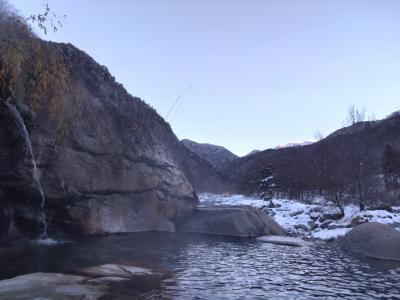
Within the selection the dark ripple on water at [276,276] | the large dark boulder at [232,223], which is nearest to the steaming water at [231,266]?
the dark ripple on water at [276,276]

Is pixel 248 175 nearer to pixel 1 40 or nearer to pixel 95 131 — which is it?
pixel 95 131

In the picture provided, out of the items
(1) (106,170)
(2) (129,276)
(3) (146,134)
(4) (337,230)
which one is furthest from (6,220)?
(4) (337,230)

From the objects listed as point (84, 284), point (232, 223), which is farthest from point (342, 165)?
point (84, 284)

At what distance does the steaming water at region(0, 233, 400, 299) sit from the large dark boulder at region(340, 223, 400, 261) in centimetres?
116

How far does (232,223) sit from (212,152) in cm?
11345

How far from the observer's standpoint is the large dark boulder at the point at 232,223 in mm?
25703

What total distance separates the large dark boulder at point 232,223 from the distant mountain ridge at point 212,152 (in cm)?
9875

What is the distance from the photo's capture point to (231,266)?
46.2 ft

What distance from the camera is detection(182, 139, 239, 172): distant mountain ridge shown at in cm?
13188

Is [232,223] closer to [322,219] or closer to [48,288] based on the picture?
[322,219]

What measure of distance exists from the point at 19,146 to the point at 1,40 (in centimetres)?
491

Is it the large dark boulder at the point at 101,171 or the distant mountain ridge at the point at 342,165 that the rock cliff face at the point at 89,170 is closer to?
the large dark boulder at the point at 101,171

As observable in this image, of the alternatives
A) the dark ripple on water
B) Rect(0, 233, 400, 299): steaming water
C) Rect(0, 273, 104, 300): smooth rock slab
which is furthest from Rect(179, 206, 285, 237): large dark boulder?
Rect(0, 273, 104, 300): smooth rock slab

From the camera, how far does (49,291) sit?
28.6ft
